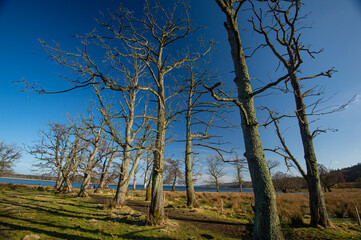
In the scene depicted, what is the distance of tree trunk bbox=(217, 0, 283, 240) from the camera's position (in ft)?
8.33

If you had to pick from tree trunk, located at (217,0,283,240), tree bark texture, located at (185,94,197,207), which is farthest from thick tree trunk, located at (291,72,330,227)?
tree bark texture, located at (185,94,197,207)

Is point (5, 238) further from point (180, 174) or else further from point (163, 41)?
point (180, 174)

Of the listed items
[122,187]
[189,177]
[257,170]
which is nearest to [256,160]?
[257,170]

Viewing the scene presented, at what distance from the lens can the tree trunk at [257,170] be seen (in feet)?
8.33

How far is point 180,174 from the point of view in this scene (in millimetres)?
39219

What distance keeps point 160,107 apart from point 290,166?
532cm

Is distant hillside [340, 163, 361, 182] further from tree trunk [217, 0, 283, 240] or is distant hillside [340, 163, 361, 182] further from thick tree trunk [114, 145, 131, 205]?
tree trunk [217, 0, 283, 240]

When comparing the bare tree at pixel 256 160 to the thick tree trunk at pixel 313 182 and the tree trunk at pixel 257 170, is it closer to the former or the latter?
the tree trunk at pixel 257 170

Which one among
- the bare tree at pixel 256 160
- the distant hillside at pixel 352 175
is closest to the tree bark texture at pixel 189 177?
the bare tree at pixel 256 160

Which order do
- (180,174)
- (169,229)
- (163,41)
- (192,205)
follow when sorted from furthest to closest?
(180,174)
(192,205)
(163,41)
(169,229)

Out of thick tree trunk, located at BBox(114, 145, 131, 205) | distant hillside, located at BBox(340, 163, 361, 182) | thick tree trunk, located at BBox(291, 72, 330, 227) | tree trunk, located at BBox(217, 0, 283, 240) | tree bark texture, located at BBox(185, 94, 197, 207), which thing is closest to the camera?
tree trunk, located at BBox(217, 0, 283, 240)

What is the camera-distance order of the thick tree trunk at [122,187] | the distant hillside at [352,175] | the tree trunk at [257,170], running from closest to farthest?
1. the tree trunk at [257,170]
2. the thick tree trunk at [122,187]
3. the distant hillside at [352,175]

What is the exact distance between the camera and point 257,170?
283 centimetres

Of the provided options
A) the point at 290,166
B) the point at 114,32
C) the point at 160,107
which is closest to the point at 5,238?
the point at 160,107
